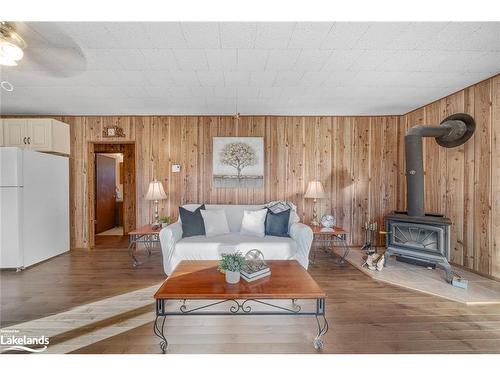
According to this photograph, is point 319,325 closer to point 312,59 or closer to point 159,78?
point 312,59

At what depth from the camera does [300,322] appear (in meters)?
1.98

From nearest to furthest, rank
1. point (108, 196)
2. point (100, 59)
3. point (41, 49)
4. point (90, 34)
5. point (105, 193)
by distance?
point (90, 34) < point (41, 49) < point (100, 59) < point (105, 193) < point (108, 196)

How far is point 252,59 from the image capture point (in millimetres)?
2309

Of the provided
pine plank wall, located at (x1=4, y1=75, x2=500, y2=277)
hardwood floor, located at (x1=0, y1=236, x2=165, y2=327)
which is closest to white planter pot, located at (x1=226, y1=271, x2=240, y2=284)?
hardwood floor, located at (x1=0, y1=236, x2=165, y2=327)

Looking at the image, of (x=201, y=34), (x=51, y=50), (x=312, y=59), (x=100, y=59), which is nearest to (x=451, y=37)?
(x=312, y=59)

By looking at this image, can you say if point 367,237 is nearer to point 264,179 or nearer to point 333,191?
point 333,191

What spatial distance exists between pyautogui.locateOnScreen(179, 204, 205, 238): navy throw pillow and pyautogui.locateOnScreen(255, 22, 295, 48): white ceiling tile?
219 centimetres

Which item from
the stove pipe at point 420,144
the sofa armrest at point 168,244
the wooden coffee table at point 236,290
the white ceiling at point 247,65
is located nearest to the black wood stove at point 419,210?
the stove pipe at point 420,144

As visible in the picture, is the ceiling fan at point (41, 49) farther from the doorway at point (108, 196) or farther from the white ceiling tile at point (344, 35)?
the doorway at point (108, 196)

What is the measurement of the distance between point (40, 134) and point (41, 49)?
2.22 meters

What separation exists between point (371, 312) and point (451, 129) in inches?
106

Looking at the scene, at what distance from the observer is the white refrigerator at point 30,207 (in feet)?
10.3

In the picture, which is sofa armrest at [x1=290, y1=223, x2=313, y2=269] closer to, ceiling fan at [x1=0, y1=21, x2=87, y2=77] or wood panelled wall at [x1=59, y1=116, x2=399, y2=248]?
wood panelled wall at [x1=59, y1=116, x2=399, y2=248]

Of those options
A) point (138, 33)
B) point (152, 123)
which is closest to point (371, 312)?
point (138, 33)
